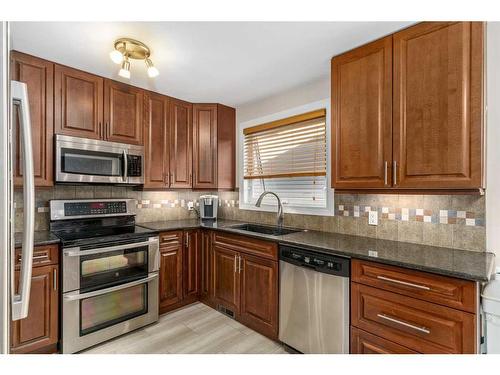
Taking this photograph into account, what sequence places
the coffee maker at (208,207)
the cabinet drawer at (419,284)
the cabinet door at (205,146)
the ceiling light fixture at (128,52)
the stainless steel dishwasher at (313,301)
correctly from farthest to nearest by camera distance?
the coffee maker at (208,207) < the cabinet door at (205,146) < the ceiling light fixture at (128,52) < the stainless steel dishwasher at (313,301) < the cabinet drawer at (419,284)

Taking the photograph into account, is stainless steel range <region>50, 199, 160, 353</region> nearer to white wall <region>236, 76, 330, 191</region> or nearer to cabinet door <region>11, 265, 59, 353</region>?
cabinet door <region>11, 265, 59, 353</region>

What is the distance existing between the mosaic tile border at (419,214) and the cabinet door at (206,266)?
1.43 m

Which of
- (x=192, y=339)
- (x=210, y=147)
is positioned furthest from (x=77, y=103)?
(x=192, y=339)

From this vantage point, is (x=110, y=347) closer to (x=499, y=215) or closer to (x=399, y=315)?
(x=399, y=315)

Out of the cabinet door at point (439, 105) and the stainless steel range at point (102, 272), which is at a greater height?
the cabinet door at point (439, 105)

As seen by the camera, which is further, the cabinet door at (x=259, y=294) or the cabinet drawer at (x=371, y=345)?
the cabinet door at (x=259, y=294)

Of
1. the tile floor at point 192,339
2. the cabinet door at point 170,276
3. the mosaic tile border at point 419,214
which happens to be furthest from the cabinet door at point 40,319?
the mosaic tile border at point 419,214

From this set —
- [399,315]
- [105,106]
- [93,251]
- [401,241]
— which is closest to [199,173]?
[105,106]

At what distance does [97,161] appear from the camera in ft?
7.93

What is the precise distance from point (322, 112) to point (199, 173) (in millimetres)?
1592

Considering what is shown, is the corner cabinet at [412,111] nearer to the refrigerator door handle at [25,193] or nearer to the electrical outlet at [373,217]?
the electrical outlet at [373,217]

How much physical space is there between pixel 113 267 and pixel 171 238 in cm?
60

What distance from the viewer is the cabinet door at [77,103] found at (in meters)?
2.23

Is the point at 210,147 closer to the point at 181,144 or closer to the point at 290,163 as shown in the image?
the point at 181,144
